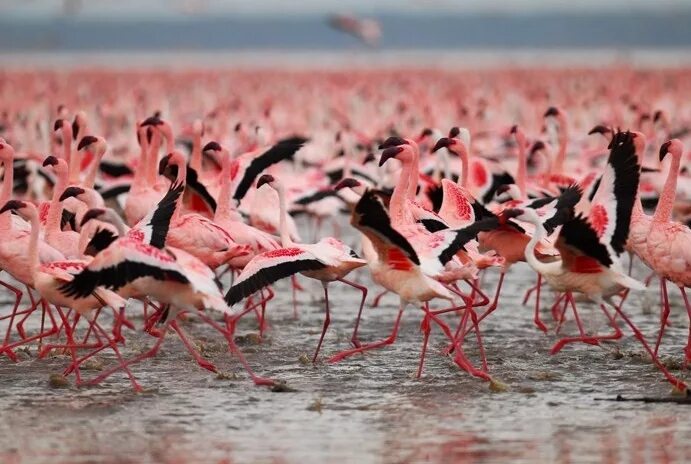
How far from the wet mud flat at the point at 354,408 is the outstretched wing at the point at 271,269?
0.48 metres

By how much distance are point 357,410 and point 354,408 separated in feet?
0.15

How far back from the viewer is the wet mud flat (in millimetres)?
6730

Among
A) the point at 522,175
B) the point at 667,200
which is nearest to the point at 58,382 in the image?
the point at 667,200

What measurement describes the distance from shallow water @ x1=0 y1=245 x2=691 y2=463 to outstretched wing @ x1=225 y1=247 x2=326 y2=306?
18.8 inches

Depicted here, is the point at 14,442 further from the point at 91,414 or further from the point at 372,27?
the point at 372,27

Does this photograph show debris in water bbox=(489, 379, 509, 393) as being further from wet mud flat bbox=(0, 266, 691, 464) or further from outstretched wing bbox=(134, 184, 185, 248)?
outstretched wing bbox=(134, 184, 185, 248)

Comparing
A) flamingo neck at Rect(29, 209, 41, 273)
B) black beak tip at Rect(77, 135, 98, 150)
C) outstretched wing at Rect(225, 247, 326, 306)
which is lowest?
outstretched wing at Rect(225, 247, 326, 306)

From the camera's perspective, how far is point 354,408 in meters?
7.61

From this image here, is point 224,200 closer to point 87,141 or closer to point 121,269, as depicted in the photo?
point 87,141

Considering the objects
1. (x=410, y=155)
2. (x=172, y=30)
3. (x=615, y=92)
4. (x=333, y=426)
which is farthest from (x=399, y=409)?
(x=172, y=30)

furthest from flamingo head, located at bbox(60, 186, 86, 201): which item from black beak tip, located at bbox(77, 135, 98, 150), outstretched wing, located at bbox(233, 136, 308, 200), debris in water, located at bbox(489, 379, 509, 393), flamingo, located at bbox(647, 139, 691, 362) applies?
flamingo, located at bbox(647, 139, 691, 362)

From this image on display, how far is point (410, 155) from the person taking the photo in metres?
9.32

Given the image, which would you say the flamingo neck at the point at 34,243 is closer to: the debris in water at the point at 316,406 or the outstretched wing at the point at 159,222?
the outstretched wing at the point at 159,222

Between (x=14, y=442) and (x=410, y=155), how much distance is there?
11.0 ft
